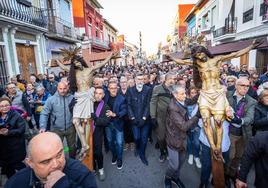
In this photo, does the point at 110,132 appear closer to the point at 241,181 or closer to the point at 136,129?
the point at 136,129

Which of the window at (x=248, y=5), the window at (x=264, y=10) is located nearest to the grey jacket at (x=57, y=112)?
the window at (x=264, y=10)

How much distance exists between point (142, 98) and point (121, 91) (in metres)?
0.62

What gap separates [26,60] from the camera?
11141mm

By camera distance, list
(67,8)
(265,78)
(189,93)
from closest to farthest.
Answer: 1. (189,93)
2. (265,78)
3. (67,8)

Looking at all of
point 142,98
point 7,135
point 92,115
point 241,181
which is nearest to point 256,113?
point 241,181

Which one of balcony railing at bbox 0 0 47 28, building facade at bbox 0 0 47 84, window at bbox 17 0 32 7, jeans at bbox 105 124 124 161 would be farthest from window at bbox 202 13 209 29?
jeans at bbox 105 124 124 161

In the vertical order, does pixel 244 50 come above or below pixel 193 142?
above

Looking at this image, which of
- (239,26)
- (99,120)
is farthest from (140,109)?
(239,26)

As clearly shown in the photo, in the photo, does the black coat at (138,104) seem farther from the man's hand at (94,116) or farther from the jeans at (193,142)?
the jeans at (193,142)

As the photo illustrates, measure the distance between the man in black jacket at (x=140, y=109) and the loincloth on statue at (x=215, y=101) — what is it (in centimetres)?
172

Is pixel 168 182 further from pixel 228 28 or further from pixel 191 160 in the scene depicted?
pixel 228 28

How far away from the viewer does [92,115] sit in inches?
145

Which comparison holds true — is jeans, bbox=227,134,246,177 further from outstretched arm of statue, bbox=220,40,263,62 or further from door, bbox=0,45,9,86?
door, bbox=0,45,9,86

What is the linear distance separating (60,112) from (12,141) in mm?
862
